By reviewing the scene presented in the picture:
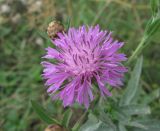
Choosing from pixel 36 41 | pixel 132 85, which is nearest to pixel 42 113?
pixel 132 85

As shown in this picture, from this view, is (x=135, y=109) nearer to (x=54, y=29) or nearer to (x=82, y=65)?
(x=82, y=65)

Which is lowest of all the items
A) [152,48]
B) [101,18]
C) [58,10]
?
[152,48]

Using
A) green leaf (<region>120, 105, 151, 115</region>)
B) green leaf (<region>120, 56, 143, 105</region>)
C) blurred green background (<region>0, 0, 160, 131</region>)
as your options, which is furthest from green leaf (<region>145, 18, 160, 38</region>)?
blurred green background (<region>0, 0, 160, 131</region>)

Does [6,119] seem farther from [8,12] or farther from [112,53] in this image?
[112,53]

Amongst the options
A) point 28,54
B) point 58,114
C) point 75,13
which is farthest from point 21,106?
point 75,13

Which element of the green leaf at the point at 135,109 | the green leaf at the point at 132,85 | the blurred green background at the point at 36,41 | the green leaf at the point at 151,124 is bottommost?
the green leaf at the point at 151,124

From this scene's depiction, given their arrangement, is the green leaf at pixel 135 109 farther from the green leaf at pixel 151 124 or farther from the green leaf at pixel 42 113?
the green leaf at pixel 42 113

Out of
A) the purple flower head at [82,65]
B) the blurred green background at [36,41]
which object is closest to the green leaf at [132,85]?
the purple flower head at [82,65]
